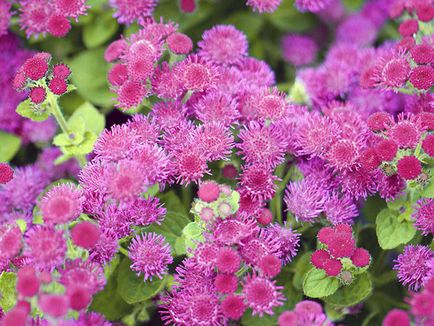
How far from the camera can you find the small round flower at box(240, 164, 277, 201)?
1803 millimetres

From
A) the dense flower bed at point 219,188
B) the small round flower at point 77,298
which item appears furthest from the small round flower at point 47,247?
the small round flower at point 77,298

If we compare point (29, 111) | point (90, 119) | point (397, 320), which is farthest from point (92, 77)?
point (397, 320)

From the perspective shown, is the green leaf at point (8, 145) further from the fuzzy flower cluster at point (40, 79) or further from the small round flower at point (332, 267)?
the small round flower at point (332, 267)

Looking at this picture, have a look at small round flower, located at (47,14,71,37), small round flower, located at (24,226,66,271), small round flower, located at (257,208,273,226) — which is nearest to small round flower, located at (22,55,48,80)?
small round flower, located at (47,14,71,37)

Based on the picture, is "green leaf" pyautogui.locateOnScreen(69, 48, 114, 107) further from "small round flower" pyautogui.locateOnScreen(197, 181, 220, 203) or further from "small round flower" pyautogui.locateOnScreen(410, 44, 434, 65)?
"small round flower" pyautogui.locateOnScreen(410, 44, 434, 65)

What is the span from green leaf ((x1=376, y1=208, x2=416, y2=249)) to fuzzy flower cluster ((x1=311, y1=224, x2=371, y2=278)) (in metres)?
0.13

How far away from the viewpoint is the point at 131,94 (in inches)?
74.0

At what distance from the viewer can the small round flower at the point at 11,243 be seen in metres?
1.55

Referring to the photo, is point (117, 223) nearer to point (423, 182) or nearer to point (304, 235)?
point (304, 235)

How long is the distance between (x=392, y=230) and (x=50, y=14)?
1310 millimetres

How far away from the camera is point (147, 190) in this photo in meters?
1.79

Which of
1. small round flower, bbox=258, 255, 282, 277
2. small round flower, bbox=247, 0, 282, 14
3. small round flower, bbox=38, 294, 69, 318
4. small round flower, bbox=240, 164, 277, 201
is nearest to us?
small round flower, bbox=38, 294, 69, 318

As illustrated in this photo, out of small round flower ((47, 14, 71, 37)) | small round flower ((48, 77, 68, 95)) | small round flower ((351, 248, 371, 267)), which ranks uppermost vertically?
small round flower ((47, 14, 71, 37))

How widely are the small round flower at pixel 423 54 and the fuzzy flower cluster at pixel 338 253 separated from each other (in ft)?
1.85
